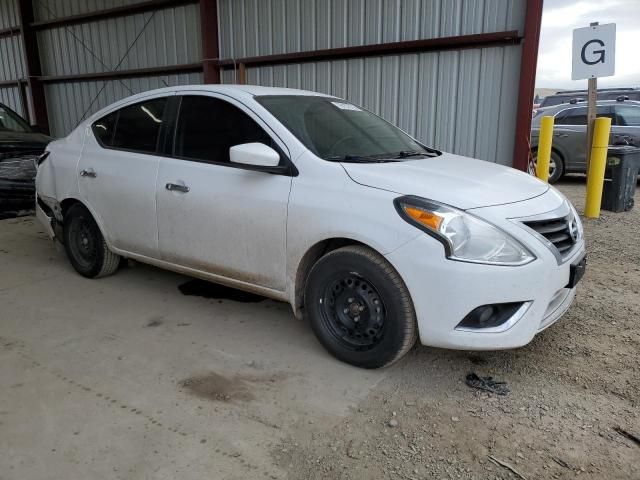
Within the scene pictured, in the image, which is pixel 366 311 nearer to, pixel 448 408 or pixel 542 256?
pixel 448 408

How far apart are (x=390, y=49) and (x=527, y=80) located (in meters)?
1.97

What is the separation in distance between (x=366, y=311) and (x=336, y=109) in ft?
5.44

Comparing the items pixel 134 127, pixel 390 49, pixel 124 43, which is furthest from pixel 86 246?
pixel 124 43

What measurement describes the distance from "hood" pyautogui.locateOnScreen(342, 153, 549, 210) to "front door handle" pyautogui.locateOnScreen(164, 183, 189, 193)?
3.97ft

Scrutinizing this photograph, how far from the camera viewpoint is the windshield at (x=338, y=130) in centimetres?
333

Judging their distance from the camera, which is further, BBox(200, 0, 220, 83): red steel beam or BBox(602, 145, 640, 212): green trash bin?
BBox(200, 0, 220, 83): red steel beam

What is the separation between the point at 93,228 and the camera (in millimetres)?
4469

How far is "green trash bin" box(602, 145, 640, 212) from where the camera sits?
7203mm

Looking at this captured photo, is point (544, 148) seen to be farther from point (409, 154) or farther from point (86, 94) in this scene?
point (86, 94)

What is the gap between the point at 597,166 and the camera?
684cm

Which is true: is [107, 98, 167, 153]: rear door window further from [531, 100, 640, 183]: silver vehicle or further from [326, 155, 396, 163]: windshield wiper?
[531, 100, 640, 183]: silver vehicle

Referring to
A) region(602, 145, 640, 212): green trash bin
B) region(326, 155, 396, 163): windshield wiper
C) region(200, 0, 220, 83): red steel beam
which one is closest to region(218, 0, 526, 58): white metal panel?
region(200, 0, 220, 83): red steel beam

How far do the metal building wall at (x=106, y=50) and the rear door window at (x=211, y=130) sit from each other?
6.26m

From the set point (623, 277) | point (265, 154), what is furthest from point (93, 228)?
point (623, 277)
